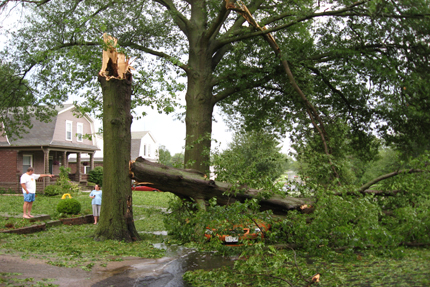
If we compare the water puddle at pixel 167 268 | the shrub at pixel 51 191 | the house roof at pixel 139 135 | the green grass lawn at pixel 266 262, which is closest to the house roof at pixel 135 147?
the house roof at pixel 139 135

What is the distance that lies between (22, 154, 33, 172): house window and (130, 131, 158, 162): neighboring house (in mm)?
18149

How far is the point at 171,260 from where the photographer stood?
23.2 ft

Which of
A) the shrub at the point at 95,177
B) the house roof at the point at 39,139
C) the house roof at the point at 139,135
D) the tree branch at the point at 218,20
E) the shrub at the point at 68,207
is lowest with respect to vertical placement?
the shrub at the point at 68,207

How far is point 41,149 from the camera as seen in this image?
25922 millimetres

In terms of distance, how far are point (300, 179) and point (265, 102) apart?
8651 millimetres

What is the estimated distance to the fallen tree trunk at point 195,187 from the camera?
8.73 meters

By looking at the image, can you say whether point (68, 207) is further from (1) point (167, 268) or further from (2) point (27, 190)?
(1) point (167, 268)

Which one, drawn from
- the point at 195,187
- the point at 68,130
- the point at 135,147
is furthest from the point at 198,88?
the point at 135,147

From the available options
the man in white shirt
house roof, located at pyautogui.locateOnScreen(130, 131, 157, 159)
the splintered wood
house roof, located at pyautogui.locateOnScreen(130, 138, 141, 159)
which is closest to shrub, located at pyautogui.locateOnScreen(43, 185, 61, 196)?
the man in white shirt

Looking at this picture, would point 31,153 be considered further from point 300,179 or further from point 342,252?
point 342,252

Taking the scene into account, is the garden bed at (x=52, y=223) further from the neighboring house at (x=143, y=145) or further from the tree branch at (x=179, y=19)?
the neighboring house at (x=143, y=145)

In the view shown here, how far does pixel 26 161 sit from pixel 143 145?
70.6ft

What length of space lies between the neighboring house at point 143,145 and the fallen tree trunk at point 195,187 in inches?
1466

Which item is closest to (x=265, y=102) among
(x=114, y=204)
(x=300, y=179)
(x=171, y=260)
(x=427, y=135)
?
(x=427, y=135)
